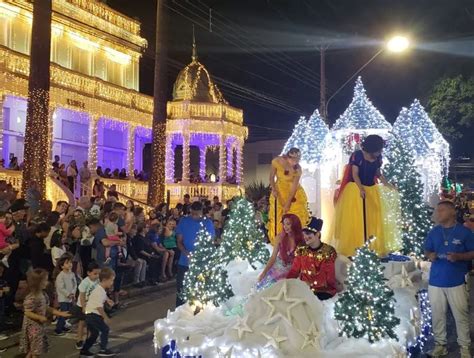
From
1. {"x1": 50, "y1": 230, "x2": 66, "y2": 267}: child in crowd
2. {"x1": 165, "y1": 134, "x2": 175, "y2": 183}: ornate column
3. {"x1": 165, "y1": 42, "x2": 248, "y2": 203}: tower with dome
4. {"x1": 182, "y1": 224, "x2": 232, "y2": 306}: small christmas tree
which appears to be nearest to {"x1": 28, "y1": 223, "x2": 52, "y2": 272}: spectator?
{"x1": 50, "y1": 230, "x2": 66, "y2": 267}: child in crowd

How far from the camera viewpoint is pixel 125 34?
29.3 m

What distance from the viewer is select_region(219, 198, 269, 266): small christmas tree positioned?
8.91 m

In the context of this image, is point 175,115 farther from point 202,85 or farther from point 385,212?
point 385,212

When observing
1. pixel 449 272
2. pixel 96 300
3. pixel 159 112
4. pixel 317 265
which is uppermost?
pixel 159 112

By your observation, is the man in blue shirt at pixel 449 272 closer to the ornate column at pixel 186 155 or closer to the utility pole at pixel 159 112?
the utility pole at pixel 159 112

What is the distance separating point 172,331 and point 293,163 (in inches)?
152

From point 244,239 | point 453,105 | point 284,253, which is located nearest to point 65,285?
point 244,239

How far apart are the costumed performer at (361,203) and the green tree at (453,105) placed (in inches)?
752

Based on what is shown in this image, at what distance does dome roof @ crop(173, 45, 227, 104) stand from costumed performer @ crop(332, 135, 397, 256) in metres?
21.8

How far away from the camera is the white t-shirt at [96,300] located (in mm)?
7531

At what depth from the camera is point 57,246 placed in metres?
9.74

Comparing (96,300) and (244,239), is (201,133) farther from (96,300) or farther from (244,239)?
(96,300)

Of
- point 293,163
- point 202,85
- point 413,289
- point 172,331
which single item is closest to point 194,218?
point 293,163

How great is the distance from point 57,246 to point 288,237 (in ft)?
15.1
